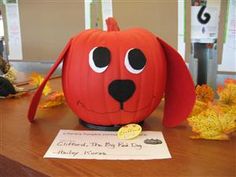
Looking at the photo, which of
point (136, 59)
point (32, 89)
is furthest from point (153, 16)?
point (136, 59)

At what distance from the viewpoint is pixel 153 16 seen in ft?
3.68

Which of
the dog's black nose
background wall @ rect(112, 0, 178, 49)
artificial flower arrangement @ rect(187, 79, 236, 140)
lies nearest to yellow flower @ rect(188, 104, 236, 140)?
artificial flower arrangement @ rect(187, 79, 236, 140)

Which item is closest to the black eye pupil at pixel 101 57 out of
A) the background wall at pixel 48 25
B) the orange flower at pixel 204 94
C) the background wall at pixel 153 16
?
the orange flower at pixel 204 94

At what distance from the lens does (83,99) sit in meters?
0.50

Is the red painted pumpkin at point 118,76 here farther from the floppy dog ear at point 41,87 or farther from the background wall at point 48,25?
the background wall at point 48,25

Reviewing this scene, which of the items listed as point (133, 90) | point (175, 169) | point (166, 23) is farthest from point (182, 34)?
point (175, 169)

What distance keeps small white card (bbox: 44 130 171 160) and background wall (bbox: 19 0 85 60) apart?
37.4 inches

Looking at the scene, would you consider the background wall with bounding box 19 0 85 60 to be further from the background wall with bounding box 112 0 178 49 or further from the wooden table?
the wooden table

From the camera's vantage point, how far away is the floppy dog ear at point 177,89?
0.53m

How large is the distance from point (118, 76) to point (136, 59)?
0.04m

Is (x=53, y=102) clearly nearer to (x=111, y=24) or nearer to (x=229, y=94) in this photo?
(x=111, y=24)

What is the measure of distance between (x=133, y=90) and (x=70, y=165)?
0.54 feet

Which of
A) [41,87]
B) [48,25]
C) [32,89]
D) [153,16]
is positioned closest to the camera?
[41,87]

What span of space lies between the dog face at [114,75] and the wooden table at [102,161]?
0.20 feet
